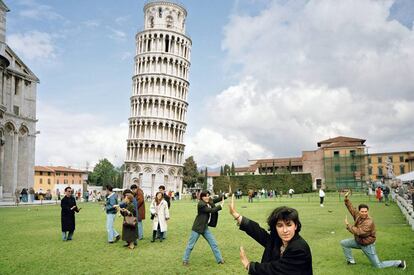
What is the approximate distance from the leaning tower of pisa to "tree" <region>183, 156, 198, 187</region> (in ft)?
50.8

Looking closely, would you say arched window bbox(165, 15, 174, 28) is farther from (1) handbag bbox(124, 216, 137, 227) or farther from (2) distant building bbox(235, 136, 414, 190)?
(1) handbag bbox(124, 216, 137, 227)

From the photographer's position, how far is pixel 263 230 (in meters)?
4.17

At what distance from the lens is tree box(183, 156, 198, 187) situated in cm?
9131

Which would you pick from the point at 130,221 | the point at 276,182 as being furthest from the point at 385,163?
the point at 130,221

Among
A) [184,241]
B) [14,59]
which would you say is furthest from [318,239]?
[14,59]

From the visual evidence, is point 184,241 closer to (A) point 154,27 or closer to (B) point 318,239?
(B) point 318,239

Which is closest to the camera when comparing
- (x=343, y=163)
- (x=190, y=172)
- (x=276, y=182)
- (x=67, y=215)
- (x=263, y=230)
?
(x=263, y=230)

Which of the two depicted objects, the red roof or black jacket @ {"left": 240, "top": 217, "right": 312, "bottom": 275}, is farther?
the red roof

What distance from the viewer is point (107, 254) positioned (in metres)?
10.5

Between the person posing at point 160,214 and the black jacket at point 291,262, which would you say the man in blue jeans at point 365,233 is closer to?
the black jacket at point 291,262

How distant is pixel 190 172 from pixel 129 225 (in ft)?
265

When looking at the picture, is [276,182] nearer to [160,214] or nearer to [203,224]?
[160,214]

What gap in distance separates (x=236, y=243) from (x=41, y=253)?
18.8 feet

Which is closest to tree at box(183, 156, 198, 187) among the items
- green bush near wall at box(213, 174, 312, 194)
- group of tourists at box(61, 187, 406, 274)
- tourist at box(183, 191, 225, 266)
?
green bush near wall at box(213, 174, 312, 194)
